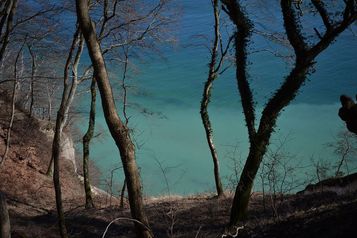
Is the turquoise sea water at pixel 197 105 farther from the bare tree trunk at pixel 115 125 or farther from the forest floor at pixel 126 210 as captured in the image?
the bare tree trunk at pixel 115 125

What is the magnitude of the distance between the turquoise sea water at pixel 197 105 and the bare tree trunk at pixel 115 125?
132 ft

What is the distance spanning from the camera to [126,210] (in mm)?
16938

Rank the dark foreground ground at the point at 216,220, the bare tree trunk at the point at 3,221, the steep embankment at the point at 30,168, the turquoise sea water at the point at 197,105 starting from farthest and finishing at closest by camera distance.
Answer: the turquoise sea water at the point at 197,105 → the steep embankment at the point at 30,168 → the dark foreground ground at the point at 216,220 → the bare tree trunk at the point at 3,221

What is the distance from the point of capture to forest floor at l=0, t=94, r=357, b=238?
7621 millimetres

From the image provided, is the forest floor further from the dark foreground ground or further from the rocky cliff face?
the rocky cliff face

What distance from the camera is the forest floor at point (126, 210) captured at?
7.62 metres

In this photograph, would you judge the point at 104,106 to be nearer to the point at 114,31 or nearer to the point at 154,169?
the point at 114,31

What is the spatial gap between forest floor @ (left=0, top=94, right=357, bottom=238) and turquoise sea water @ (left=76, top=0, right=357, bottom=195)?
24.1 meters

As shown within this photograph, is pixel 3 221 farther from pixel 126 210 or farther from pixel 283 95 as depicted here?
pixel 126 210

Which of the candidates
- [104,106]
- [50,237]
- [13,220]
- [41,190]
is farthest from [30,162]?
[104,106]

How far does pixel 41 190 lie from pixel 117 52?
7.02m

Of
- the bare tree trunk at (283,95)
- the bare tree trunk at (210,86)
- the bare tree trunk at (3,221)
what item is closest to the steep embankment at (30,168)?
the bare tree trunk at (210,86)

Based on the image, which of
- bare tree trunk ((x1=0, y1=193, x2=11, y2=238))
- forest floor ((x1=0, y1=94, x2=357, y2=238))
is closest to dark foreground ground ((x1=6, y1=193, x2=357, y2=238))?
forest floor ((x1=0, y1=94, x2=357, y2=238))

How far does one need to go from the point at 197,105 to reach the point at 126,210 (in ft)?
131
